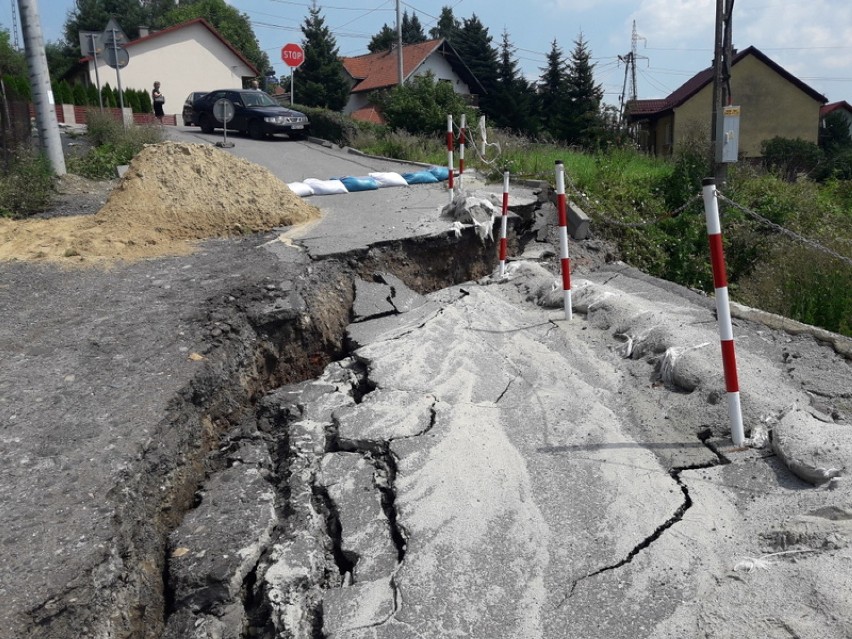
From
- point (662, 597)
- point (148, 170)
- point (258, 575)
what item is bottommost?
point (258, 575)

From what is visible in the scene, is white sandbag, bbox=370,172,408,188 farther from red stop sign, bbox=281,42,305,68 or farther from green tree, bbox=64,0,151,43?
green tree, bbox=64,0,151,43

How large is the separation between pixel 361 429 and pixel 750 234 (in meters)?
9.98

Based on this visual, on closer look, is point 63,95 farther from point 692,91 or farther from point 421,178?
point 692,91

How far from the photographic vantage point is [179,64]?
43.0m

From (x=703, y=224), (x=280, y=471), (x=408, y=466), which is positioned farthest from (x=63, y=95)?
(x=408, y=466)

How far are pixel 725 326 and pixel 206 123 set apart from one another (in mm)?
23009

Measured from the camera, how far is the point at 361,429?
14.7 ft

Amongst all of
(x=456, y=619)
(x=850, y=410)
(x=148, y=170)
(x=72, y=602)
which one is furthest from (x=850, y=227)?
(x=72, y=602)

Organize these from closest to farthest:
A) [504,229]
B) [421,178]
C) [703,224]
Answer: [504,229] → [421,178] → [703,224]

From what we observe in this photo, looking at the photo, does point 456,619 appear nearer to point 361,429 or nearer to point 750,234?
point 361,429

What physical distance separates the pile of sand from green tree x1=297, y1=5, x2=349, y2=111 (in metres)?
34.8

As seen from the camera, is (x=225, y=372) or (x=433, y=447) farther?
(x=225, y=372)

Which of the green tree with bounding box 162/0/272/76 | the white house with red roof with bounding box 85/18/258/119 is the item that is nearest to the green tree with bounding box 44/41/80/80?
the green tree with bounding box 162/0/272/76

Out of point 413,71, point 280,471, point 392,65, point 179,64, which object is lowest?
point 280,471
